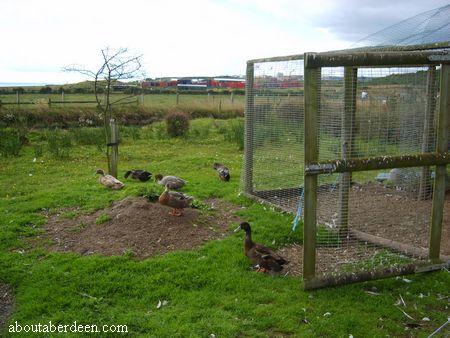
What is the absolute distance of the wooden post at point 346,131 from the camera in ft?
20.2

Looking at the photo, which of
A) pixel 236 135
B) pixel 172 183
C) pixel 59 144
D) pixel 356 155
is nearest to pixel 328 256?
pixel 356 155

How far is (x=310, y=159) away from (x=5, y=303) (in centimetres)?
362

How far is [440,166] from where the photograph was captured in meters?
5.48

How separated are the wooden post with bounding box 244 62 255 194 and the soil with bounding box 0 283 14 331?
15.3 ft

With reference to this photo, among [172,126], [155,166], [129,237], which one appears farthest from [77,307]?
[172,126]

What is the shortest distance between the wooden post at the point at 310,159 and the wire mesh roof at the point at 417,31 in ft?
12.8

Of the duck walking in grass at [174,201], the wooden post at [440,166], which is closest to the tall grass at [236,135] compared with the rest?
the duck walking in grass at [174,201]

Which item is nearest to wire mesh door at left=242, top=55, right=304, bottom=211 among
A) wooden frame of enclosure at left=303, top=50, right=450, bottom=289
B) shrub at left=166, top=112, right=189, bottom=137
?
wooden frame of enclosure at left=303, top=50, right=450, bottom=289

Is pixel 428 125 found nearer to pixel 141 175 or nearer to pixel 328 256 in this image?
pixel 328 256

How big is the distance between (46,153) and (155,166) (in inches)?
177

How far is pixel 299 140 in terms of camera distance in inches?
299

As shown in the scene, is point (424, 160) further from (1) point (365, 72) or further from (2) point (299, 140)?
(2) point (299, 140)

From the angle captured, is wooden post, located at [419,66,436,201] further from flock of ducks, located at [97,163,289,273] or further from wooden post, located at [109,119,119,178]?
wooden post, located at [109,119,119,178]

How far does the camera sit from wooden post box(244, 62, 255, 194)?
838 cm
